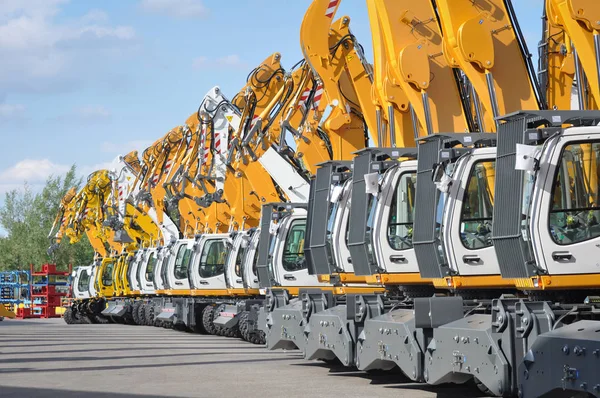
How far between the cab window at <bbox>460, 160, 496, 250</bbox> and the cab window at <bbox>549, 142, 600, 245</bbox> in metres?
1.74

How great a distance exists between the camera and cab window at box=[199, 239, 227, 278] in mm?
27062

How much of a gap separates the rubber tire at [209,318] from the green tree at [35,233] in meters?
41.5

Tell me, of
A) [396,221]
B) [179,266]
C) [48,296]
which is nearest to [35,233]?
[48,296]

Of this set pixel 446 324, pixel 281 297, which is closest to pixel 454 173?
pixel 446 324

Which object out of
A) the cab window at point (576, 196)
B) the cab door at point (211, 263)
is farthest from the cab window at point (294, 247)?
the cab window at point (576, 196)

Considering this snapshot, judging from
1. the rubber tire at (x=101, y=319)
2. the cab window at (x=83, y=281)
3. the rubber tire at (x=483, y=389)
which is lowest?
the rubber tire at (x=483, y=389)

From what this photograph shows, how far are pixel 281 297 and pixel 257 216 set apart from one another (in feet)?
32.4

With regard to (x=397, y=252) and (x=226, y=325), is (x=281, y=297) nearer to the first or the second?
(x=397, y=252)

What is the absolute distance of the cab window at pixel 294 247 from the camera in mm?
20547

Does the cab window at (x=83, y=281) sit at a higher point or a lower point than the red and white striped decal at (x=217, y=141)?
lower

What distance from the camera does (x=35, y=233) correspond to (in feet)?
224

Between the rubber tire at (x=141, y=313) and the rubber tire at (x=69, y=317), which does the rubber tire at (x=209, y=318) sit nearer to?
the rubber tire at (x=141, y=313)

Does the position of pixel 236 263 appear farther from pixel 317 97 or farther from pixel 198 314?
pixel 317 97

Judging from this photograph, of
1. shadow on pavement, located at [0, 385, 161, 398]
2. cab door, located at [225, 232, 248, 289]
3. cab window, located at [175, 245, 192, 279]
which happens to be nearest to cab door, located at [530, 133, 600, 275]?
shadow on pavement, located at [0, 385, 161, 398]
